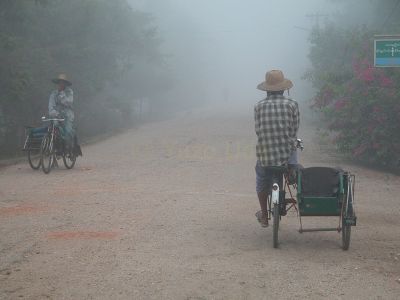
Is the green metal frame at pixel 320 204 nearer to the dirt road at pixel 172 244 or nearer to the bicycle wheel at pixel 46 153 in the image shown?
the dirt road at pixel 172 244

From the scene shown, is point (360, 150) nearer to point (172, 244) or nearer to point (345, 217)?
point (345, 217)

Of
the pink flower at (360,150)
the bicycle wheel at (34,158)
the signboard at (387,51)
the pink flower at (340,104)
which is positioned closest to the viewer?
the signboard at (387,51)

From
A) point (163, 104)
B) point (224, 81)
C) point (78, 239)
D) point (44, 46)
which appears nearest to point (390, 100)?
point (78, 239)

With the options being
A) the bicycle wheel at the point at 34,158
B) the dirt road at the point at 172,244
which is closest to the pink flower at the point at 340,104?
the dirt road at the point at 172,244

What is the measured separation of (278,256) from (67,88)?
28.1ft

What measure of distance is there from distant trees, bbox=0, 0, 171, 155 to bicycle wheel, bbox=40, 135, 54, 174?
546 cm

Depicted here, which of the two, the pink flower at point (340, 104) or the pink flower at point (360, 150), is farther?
the pink flower at point (340, 104)

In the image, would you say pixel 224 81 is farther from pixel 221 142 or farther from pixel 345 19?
pixel 221 142

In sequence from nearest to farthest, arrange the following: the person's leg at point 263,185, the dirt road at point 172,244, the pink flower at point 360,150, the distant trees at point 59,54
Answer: the dirt road at point 172,244, the person's leg at point 263,185, the pink flower at point 360,150, the distant trees at point 59,54

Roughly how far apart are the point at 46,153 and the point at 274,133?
7.23m

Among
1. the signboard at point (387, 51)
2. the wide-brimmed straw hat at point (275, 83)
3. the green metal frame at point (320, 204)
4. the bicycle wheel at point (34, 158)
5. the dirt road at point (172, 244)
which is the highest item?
the signboard at point (387, 51)

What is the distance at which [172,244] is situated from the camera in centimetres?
666

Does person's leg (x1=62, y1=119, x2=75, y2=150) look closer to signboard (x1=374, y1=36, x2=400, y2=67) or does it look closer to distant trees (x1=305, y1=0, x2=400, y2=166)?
signboard (x1=374, y1=36, x2=400, y2=67)

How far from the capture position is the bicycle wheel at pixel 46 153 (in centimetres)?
1252
